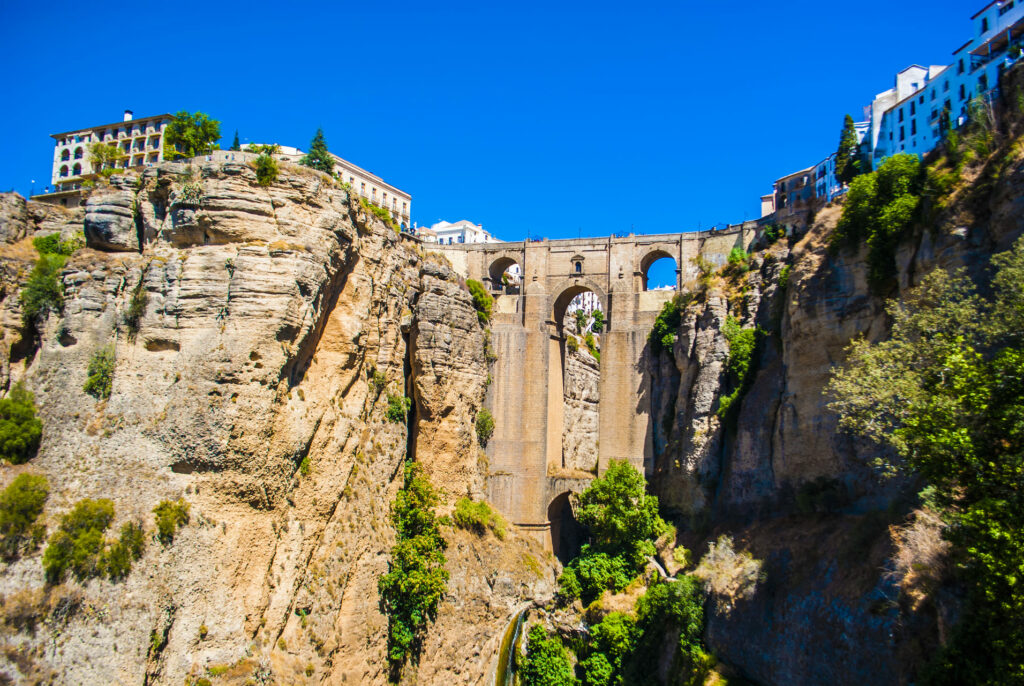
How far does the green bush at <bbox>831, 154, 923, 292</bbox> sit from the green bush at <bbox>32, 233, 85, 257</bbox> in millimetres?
30404

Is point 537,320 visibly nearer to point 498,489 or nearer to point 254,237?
point 498,489

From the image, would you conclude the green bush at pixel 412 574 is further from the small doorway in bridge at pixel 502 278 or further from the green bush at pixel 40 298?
the green bush at pixel 40 298

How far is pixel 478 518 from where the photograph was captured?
124 feet

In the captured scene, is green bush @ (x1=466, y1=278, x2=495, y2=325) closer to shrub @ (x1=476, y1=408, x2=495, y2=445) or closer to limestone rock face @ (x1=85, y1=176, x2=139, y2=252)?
shrub @ (x1=476, y1=408, x2=495, y2=445)

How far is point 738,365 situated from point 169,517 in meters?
23.9

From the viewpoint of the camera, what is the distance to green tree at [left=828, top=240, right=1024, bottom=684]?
48.4 ft

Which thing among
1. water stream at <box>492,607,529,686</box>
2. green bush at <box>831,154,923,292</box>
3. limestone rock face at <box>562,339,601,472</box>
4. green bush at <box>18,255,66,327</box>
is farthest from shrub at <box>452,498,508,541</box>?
green bush at <box>831,154,923,292</box>

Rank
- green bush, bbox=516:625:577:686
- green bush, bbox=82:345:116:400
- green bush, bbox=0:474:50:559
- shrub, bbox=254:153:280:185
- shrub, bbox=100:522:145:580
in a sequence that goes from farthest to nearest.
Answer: green bush, bbox=516:625:577:686, shrub, bbox=254:153:280:185, green bush, bbox=82:345:116:400, shrub, bbox=100:522:145:580, green bush, bbox=0:474:50:559

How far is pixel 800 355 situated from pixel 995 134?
383 inches

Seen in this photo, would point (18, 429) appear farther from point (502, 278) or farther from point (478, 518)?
point (502, 278)

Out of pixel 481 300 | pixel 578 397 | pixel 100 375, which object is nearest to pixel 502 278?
pixel 481 300

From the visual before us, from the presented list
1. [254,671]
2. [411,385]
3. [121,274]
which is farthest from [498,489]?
[121,274]

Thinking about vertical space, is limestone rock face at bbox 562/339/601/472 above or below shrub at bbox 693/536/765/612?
above

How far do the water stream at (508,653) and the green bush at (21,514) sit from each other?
21.0 m
